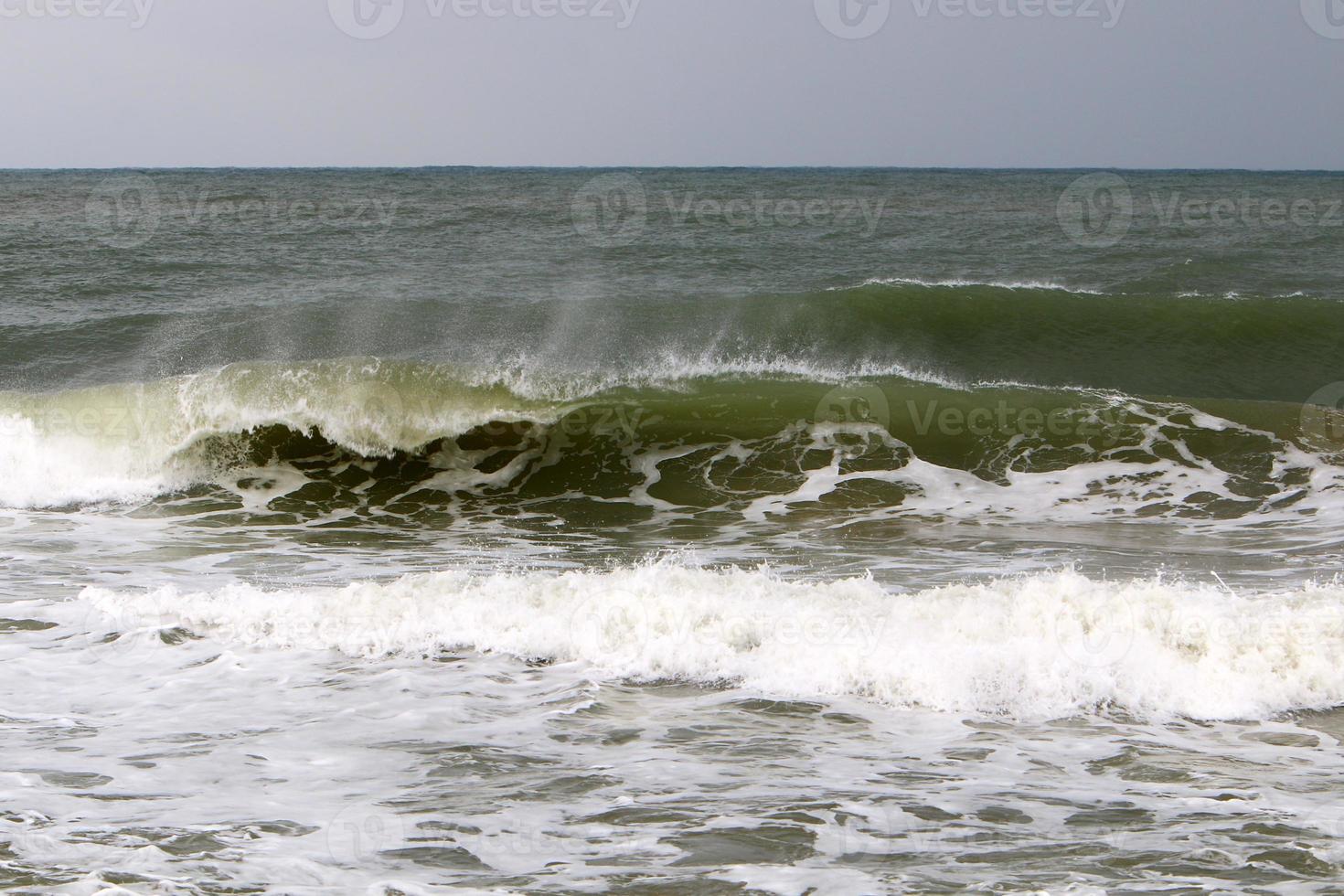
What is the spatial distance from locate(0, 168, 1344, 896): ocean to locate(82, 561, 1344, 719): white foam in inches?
1.3

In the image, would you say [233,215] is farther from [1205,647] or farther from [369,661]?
[1205,647]

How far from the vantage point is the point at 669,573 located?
7.54 meters

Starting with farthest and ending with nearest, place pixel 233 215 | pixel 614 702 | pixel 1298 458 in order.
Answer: pixel 233 215, pixel 1298 458, pixel 614 702

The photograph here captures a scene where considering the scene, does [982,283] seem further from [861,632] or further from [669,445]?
[861,632]

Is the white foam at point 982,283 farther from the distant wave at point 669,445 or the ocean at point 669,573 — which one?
the distant wave at point 669,445

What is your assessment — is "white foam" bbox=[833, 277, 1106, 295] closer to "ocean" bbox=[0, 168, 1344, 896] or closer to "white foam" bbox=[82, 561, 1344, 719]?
"ocean" bbox=[0, 168, 1344, 896]

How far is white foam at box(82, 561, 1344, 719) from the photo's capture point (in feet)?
19.8

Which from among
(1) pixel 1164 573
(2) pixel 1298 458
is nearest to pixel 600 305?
(2) pixel 1298 458

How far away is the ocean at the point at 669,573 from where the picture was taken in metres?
4.52

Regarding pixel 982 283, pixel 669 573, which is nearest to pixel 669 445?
pixel 669 573

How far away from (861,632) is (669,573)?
4.75 ft

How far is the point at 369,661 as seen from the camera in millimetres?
6668

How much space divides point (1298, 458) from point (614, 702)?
29.5ft

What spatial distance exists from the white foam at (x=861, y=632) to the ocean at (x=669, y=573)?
1.3 inches
